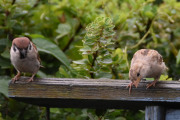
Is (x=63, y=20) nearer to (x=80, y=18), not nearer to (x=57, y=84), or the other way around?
(x=80, y=18)

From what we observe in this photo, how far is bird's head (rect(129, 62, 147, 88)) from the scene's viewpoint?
1837 millimetres

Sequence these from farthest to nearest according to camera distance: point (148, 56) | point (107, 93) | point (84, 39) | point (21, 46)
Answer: point (84, 39) → point (21, 46) → point (148, 56) → point (107, 93)

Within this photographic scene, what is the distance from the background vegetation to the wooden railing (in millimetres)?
410

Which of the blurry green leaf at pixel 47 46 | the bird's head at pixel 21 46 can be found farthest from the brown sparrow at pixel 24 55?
the blurry green leaf at pixel 47 46

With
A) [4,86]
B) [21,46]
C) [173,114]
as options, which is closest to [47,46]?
[4,86]

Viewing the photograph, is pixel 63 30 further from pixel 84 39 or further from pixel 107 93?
pixel 107 93

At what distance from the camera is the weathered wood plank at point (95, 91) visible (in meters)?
1.78

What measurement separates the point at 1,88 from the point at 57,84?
0.66 meters

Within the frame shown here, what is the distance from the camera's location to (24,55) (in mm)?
2184

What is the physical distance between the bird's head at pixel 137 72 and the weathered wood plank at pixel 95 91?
4 centimetres

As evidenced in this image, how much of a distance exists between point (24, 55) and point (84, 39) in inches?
16.7

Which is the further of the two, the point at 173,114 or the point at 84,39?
the point at 84,39

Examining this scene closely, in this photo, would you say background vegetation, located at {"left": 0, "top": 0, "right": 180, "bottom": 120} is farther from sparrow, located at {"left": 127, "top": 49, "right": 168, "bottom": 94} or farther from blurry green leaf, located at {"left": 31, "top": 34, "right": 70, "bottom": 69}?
sparrow, located at {"left": 127, "top": 49, "right": 168, "bottom": 94}

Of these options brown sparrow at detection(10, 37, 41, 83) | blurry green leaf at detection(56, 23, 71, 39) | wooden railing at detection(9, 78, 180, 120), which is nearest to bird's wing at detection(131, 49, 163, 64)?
wooden railing at detection(9, 78, 180, 120)
